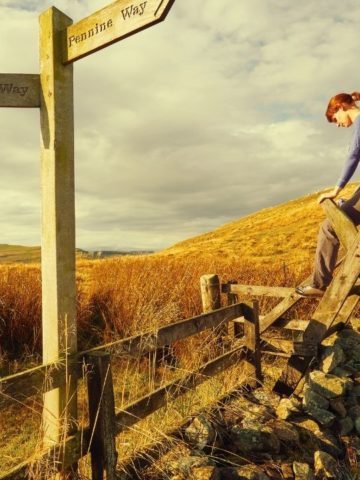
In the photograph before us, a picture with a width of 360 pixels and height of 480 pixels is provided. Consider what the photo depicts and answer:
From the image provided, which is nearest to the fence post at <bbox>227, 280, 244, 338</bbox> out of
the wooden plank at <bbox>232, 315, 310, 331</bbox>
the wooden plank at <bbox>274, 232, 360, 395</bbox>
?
the wooden plank at <bbox>232, 315, 310, 331</bbox>

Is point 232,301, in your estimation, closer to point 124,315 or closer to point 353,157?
point 124,315

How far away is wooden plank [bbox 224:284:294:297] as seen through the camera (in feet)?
21.8

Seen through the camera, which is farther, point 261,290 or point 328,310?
point 261,290

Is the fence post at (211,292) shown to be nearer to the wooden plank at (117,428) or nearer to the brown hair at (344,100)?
the wooden plank at (117,428)

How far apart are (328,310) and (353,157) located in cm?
178

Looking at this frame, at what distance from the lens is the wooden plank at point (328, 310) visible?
16.3 feet

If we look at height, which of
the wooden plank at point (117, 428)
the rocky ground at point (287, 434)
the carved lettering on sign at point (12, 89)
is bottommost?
the rocky ground at point (287, 434)

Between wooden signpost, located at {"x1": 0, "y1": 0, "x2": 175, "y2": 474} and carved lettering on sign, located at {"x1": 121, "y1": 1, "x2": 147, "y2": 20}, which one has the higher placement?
carved lettering on sign, located at {"x1": 121, "y1": 1, "x2": 147, "y2": 20}

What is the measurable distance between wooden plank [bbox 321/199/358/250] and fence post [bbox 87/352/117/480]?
10.2 feet

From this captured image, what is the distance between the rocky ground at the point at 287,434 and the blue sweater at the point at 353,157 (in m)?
2.22

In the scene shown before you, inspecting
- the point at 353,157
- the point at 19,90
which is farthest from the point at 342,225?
the point at 19,90

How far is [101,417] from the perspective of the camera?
3.27m

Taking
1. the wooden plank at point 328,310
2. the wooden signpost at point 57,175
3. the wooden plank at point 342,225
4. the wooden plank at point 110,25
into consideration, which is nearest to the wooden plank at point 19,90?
the wooden signpost at point 57,175

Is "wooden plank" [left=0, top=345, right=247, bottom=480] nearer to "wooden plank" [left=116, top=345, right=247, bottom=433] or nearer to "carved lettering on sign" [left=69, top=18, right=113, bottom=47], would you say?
"wooden plank" [left=116, top=345, right=247, bottom=433]
